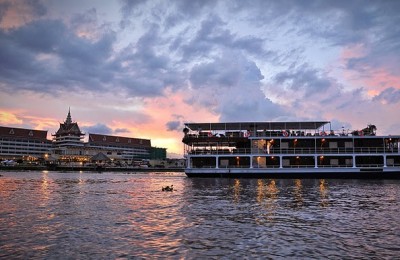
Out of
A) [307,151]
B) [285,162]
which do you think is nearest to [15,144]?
[285,162]

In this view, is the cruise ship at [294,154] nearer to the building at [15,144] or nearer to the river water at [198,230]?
the river water at [198,230]

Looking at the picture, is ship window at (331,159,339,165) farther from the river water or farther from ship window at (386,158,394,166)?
the river water

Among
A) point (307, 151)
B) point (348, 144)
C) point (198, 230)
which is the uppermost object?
point (348, 144)

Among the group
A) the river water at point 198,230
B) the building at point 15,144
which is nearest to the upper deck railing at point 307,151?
the river water at point 198,230

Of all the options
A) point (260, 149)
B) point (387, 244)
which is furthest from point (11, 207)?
point (260, 149)

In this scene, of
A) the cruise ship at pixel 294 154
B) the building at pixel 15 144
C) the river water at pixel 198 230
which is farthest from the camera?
the building at pixel 15 144

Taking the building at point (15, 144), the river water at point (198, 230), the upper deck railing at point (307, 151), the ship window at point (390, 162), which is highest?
the building at point (15, 144)

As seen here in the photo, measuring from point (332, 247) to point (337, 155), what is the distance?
46.0m

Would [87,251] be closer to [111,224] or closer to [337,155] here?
[111,224]

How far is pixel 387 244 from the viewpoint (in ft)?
43.4

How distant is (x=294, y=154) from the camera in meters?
56.4

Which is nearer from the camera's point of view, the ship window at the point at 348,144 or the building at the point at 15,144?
the ship window at the point at 348,144

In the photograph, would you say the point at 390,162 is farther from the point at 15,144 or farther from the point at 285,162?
the point at 15,144

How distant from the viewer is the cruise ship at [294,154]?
5457 centimetres
